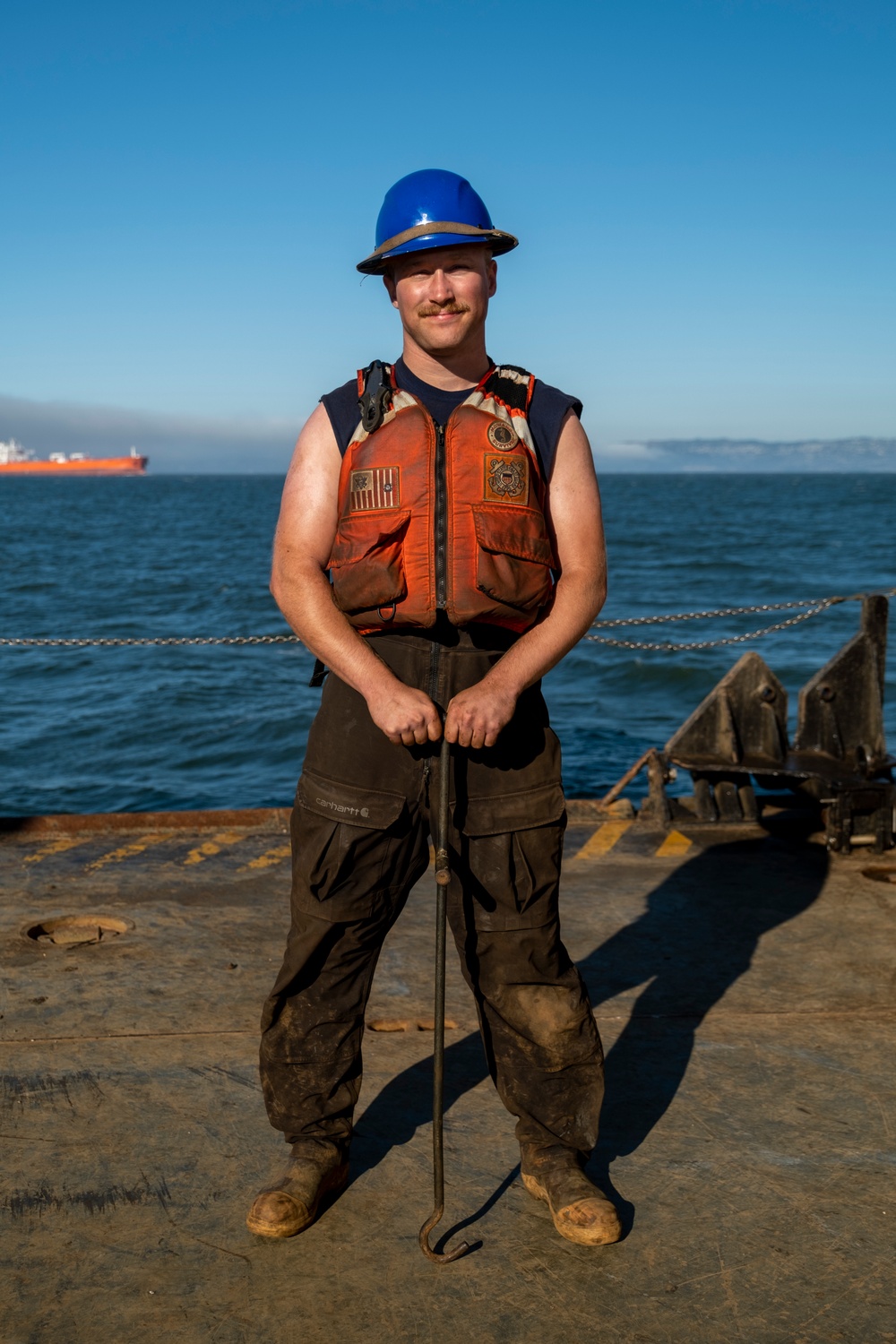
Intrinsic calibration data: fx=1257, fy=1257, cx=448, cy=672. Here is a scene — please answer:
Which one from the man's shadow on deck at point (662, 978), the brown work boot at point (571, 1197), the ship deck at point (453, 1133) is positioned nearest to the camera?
the ship deck at point (453, 1133)

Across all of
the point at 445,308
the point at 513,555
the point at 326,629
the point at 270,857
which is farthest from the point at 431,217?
the point at 270,857

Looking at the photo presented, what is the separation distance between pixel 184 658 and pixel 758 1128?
17.1 meters

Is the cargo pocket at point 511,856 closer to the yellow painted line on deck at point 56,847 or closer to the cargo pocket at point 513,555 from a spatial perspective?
the cargo pocket at point 513,555

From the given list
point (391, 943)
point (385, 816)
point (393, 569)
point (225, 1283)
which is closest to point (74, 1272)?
point (225, 1283)

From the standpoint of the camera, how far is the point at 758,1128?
3.39m

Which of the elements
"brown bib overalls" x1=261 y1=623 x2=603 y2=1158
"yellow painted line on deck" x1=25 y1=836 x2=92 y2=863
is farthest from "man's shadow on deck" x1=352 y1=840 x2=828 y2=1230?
"yellow painted line on deck" x1=25 y1=836 x2=92 y2=863

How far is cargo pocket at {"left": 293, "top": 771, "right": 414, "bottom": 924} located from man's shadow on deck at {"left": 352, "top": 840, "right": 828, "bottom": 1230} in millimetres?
747

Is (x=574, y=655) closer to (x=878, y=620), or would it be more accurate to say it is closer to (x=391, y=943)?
(x=878, y=620)

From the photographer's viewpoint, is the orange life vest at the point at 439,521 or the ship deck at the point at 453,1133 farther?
the orange life vest at the point at 439,521

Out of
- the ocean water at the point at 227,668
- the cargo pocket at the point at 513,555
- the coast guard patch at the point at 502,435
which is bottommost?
the ocean water at the point at 227,668

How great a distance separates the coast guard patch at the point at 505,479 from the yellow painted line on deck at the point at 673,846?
3460 mm

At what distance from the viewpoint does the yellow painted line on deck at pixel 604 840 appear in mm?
6030

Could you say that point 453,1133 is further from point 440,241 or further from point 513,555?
point 440,241

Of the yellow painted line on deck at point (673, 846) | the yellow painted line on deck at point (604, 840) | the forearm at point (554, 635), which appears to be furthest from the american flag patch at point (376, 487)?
→ the yellow painted line on deck at point (673, 846)
